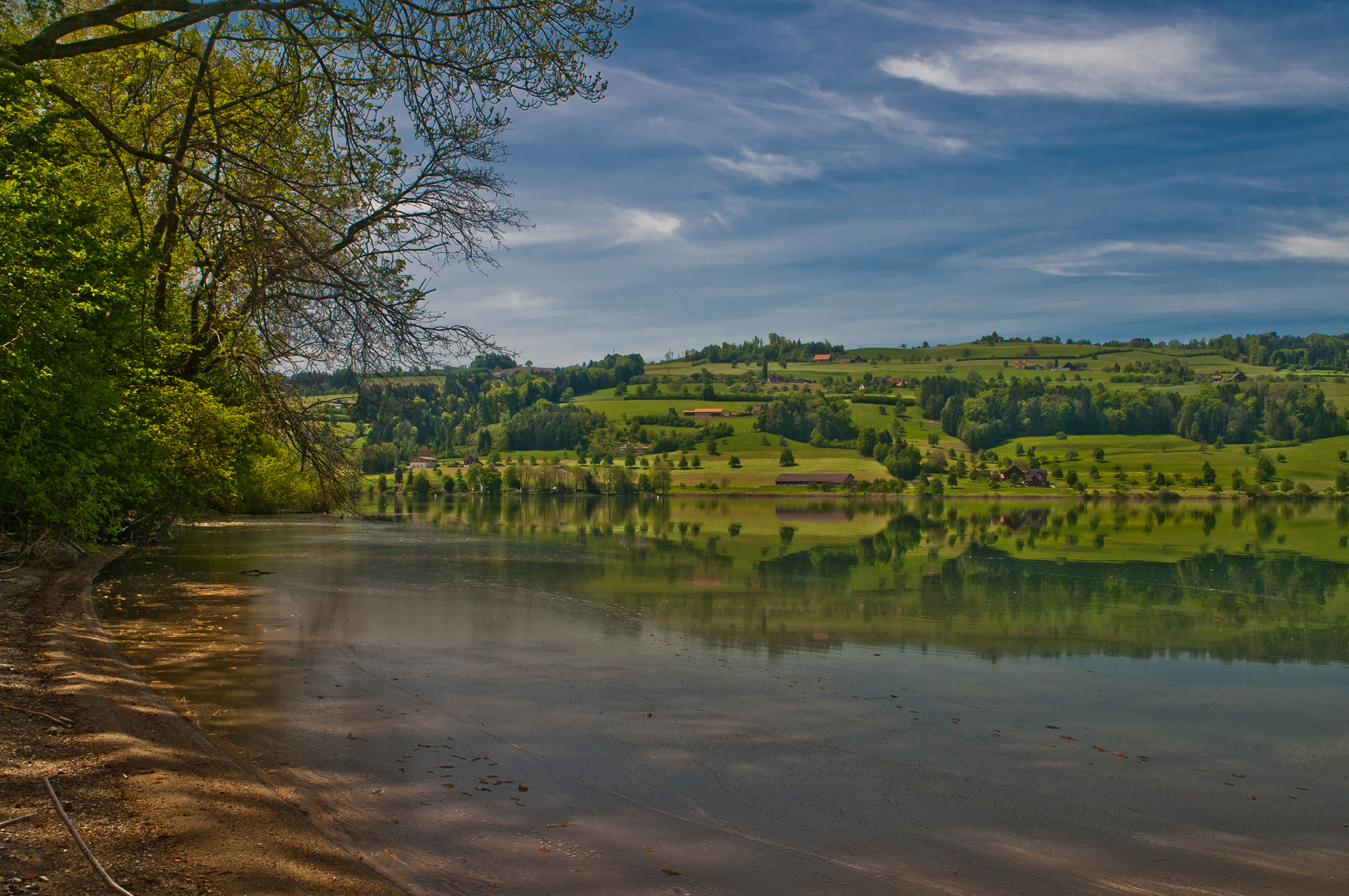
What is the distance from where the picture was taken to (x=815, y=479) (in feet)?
383

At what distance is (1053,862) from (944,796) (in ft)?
4.81

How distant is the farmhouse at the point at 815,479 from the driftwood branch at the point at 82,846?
110464mm

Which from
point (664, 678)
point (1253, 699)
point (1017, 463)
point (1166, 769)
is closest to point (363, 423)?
point (664, 678)

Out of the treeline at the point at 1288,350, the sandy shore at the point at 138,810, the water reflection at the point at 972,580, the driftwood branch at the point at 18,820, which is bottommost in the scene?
the water reflection at the point at 972,580

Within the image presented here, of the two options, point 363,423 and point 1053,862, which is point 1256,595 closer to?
point 1053,862

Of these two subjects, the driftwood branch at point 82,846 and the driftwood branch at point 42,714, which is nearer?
the driftwood branch at point 82,846

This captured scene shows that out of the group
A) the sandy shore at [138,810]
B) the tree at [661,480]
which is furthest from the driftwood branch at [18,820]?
the tree at [661,480]

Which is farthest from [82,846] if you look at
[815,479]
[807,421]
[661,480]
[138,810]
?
[807,421]

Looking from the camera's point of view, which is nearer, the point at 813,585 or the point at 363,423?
the point at 363,423

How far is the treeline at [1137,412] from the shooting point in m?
129

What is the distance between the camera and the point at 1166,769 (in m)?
9.78

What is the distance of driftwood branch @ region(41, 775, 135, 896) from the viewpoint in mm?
4512

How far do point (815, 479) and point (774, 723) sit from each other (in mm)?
107391

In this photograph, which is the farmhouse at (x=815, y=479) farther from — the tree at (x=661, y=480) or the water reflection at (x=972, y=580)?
the water reflection at (x=972, y=580)
